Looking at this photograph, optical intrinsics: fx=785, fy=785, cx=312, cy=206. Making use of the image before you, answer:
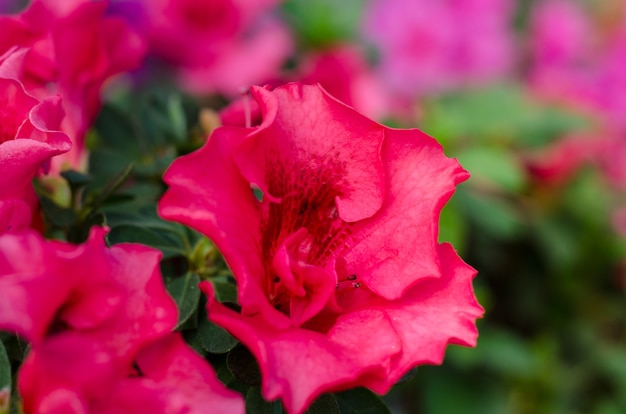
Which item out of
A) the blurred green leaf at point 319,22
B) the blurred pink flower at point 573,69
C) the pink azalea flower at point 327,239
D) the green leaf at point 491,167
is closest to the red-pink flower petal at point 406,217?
the pink azalea flower at point 327,239

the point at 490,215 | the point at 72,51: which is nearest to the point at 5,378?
the point at 72,51

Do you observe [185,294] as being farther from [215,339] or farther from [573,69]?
[573,69]

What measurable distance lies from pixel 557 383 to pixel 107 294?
1.15 m

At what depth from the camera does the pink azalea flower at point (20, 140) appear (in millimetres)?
471

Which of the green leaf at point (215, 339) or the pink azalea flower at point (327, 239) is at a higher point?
the pink azalea flower at point (327, 239)

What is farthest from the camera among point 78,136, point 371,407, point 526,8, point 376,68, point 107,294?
point 526,8

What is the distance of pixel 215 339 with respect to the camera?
543mm

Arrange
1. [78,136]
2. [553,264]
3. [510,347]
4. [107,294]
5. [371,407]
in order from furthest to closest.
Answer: [553,264]
[510,347]
[78,136]
[371,407]
[107,294]

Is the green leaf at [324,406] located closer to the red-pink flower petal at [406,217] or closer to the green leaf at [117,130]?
the red-pink flower petal at [406,217]

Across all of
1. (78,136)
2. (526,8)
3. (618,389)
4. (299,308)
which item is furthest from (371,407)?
(526,8)

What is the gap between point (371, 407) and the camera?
1.96 feet

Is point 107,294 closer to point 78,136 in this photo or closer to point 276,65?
point 78,136

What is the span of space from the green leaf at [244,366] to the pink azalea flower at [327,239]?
4 cm

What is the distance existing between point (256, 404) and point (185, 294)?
103 millimetres
